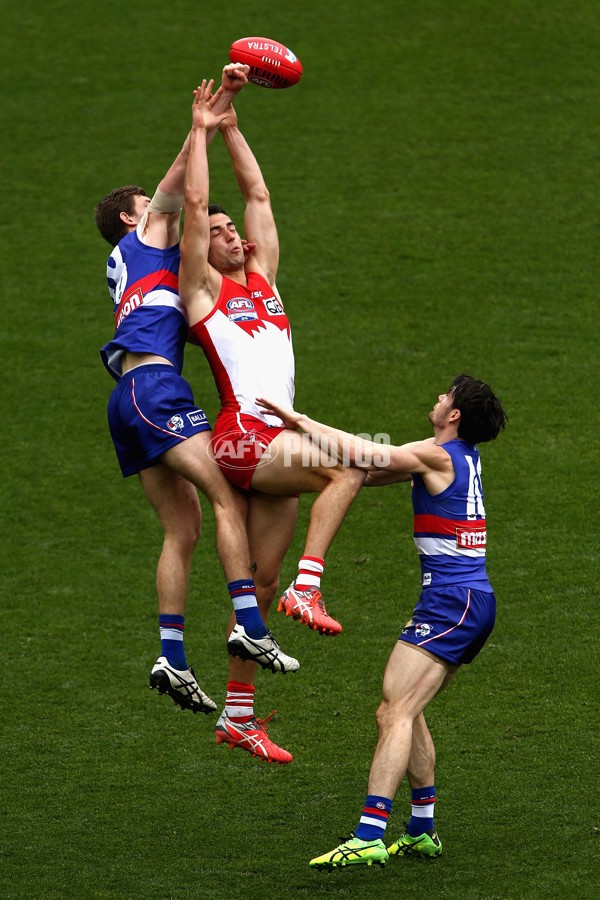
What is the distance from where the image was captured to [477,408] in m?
8.09

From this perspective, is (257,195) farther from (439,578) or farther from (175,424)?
(439,578)

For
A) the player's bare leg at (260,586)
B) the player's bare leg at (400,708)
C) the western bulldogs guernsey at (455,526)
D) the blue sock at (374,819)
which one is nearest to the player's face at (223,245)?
the player's bare leg at (260,586)

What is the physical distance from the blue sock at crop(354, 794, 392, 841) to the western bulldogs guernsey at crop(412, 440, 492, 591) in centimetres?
128

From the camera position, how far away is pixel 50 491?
1418cm

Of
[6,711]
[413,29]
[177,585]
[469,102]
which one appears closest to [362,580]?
[6,711]

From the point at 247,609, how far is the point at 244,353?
4.66 ft

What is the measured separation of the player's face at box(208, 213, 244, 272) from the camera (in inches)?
318

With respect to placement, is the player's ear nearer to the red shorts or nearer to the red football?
the red football

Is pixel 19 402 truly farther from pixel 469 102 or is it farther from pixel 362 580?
pixel 469 102

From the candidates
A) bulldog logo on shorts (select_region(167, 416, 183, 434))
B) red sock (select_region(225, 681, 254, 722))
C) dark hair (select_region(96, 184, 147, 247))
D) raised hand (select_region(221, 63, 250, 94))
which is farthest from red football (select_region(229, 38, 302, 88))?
red sock (select_region(225, 681, 254, 722))

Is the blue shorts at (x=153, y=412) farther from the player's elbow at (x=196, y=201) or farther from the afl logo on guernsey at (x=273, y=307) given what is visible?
the player's elbow at (x=196, y=201)

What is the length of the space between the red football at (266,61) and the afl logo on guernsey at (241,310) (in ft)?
4.06

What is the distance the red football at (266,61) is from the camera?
7883 mm

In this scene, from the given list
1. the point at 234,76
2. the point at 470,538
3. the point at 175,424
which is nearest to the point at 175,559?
the point at 175,424
